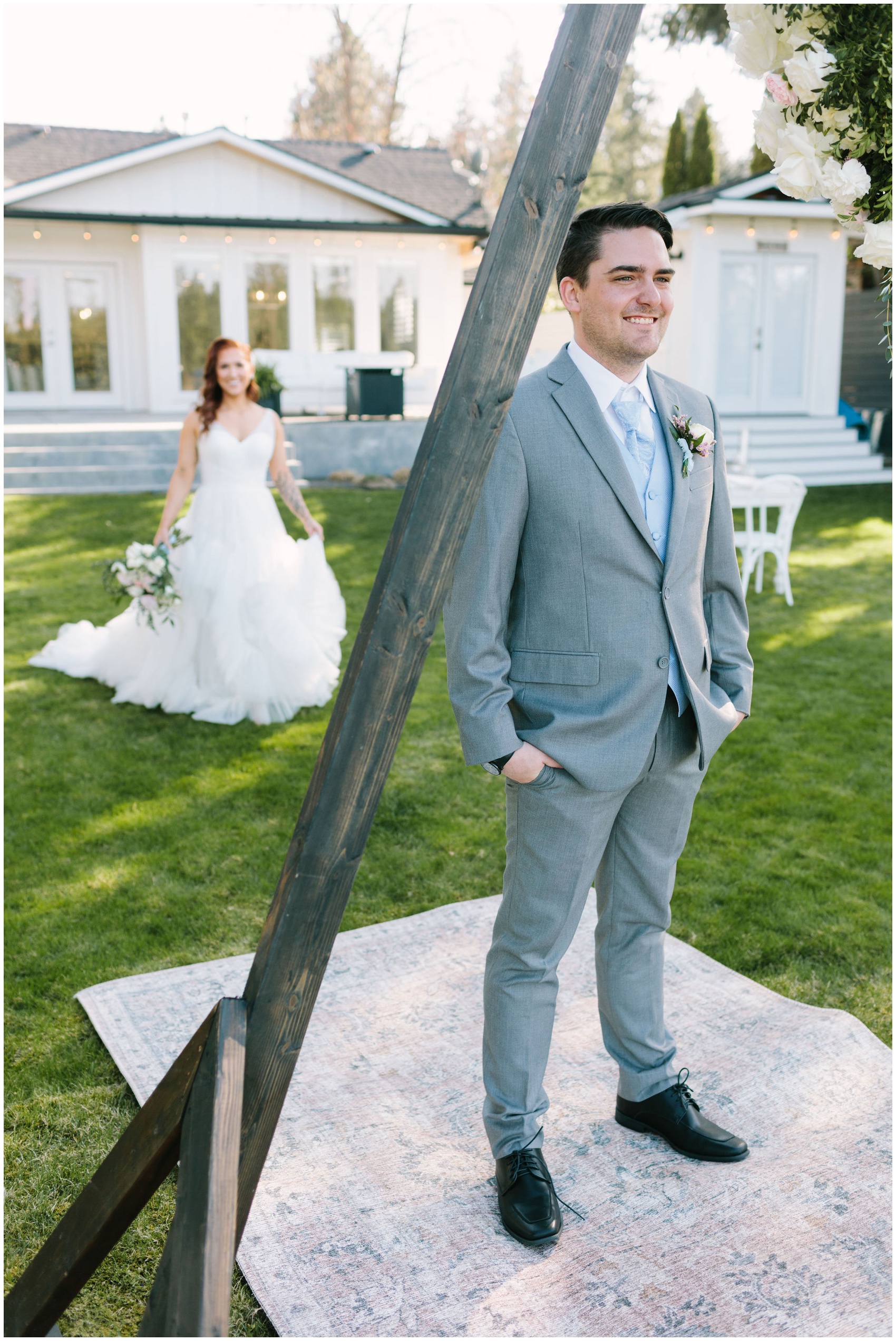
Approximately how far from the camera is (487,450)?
1945 mm

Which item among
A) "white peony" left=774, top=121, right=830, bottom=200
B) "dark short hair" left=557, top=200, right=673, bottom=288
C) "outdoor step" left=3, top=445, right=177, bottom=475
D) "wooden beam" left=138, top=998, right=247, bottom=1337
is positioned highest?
"white peony" left=774, top=121, right=830, bottom=200

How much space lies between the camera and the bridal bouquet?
636cm

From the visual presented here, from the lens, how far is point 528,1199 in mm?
2533

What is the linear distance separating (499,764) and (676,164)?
26.3 metres

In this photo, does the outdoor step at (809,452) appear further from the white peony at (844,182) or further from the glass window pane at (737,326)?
the white peony at (844,182)

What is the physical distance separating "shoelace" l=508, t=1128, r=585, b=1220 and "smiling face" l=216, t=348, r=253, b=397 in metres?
4.87

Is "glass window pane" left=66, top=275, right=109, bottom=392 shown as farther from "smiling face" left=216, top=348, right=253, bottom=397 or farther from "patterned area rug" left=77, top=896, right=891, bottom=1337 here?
"patterned area rug" left=77, top=896, right=891, bottom=1337

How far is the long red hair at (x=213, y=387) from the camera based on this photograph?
6336mm

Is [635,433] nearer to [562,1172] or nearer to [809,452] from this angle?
[562,1172]

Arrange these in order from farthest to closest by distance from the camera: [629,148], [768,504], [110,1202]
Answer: [629,148]
[768,504]
[110,1202]

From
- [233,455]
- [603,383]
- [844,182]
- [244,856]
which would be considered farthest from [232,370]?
[844,182]

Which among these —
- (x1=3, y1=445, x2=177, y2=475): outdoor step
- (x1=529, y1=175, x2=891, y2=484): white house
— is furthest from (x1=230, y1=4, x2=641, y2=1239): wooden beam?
(x1=529, y1=175, x2=891, y2=484): white house

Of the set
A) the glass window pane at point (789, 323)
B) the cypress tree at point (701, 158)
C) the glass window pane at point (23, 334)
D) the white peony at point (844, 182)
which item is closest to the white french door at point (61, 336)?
the glass window pane at point (23, 334)

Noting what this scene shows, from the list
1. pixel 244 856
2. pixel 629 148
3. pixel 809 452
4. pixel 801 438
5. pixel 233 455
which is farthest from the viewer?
pixel 629 148
